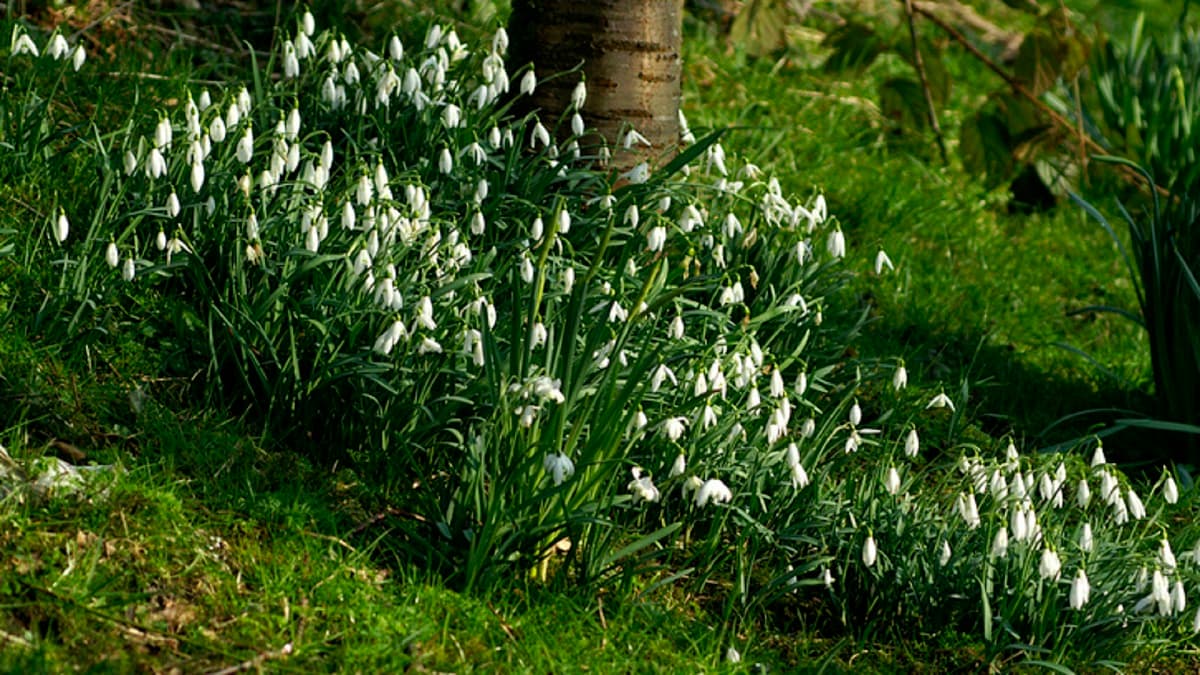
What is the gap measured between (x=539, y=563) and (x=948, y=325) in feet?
8.03

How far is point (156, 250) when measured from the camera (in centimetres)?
368

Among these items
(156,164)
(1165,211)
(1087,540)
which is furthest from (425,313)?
(1165,211)

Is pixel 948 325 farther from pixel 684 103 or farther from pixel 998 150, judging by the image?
pixel 684 103

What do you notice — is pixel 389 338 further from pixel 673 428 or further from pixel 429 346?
pixel 673 428

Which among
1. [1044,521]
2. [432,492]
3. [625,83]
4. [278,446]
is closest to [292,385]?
[278,446]

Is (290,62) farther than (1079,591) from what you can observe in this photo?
Yes

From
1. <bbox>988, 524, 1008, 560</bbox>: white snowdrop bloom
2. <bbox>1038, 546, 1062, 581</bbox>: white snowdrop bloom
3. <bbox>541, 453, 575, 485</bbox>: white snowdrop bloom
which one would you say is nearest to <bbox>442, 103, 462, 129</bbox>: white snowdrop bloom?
<bbox>541, 453, 575, 485</bbox>: white snowdrop bloom

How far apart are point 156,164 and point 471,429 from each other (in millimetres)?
1105

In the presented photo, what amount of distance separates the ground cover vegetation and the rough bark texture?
8 centimetres

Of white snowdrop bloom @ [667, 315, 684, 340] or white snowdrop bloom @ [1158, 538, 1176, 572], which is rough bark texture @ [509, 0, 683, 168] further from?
white snowdrop bloom @ [1158, 538, 1176, 572]

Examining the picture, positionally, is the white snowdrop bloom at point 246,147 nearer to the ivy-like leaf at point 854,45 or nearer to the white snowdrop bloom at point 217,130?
the white snowdrop bloom at point 217,130

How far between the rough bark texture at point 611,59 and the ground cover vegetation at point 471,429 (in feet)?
0.27

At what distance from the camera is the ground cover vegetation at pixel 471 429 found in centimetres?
283

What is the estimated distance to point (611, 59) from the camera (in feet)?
13.9
